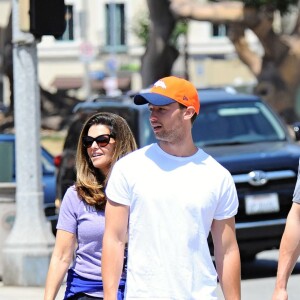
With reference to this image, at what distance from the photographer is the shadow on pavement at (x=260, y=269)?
41.0 ft

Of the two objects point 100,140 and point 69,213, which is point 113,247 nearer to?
point 69,213

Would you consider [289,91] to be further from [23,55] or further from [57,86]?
[57,86]

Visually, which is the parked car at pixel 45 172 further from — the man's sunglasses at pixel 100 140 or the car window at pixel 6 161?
the man's sunglasses at pixel 100 140

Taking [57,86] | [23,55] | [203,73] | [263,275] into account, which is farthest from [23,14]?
[57,86]

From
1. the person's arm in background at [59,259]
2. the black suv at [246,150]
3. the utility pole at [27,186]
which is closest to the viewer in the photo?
the person's arm in background at [59,259]

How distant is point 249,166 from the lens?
11.6 metres

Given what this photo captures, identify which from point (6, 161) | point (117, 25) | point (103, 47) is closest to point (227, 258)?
point (6, 161)

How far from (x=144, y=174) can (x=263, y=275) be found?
7.71 metres

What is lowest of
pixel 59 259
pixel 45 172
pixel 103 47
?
pixel 103 47

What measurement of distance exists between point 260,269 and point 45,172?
364 cm

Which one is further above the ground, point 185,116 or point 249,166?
point 185,116

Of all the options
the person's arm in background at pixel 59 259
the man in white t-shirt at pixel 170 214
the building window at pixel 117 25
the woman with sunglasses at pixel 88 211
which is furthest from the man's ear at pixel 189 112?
the building window at pixel 117 25

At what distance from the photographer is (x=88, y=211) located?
5684 mm

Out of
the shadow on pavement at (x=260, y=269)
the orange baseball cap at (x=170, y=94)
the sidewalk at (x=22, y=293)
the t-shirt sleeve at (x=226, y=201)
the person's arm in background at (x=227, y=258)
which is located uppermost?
the orange baseball cap at (x=170, y=94)
